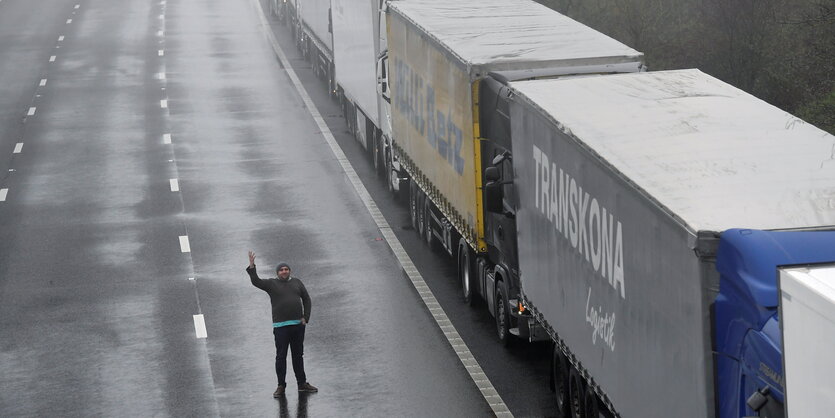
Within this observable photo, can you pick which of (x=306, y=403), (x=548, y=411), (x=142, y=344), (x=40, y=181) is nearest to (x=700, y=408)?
(x=548, y=411)

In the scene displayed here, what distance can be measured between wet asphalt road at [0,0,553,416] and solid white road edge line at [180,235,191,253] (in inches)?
2.8

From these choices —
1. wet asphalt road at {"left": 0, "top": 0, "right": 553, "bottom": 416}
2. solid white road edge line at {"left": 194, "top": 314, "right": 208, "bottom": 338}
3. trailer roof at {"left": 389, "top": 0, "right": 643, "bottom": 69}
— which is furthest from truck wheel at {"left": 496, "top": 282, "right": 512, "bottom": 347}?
solid white road edge line at {"left": 194, "top": 314, "right": 208, "bottom": 338}

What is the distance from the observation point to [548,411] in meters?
14.8

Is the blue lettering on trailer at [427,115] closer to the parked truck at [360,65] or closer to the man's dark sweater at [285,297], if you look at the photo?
the parked truck at [360,65]

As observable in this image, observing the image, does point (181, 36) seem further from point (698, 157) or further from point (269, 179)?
point (698, 157)

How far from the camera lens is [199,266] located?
2175 cm

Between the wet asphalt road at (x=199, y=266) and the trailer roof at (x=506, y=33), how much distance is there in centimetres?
367

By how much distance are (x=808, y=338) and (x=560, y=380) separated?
714 centimetres

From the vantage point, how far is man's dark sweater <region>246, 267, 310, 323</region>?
15.1 metres

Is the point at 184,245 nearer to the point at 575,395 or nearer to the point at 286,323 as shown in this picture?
the point at 286,323

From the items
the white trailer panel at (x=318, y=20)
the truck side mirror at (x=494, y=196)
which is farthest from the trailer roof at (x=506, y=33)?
the white trailer panel at (x=318, y=20)

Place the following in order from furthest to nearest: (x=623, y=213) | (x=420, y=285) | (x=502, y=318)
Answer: (x=420, y=285) < (x=502, y=318) < (x=623, y=213)

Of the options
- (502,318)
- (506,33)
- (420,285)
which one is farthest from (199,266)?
(502,318)

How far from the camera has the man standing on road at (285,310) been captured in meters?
15.1
